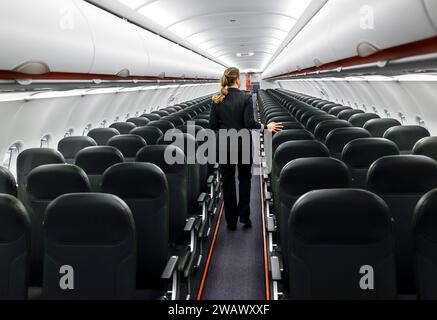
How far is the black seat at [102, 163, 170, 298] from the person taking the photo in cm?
373

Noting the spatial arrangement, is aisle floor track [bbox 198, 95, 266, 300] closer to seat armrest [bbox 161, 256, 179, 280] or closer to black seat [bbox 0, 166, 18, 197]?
seat armrest [bbox 161, 256, 179, 280]

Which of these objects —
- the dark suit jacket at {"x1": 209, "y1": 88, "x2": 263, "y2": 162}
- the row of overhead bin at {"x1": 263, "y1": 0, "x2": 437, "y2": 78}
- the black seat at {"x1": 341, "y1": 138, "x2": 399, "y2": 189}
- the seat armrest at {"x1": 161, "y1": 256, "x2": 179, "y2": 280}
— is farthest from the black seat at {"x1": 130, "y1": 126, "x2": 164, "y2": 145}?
the seat armrest at {"x1": 161, "y1": 256, "x2": 179, "y2": 280}

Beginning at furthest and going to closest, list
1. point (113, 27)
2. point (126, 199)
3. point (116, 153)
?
1. point (113, 27)
2. point (116, 153)
3. point (126, 199)

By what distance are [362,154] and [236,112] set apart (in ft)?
6.48

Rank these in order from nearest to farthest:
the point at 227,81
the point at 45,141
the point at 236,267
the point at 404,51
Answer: the point at 404,51 → the point at 236,267 → the point at 227,81 → the point at 45,141

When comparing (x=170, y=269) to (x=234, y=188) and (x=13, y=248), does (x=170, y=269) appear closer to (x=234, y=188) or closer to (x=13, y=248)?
(x=13, y=248)

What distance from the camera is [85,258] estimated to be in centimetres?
280

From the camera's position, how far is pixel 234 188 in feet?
21.7

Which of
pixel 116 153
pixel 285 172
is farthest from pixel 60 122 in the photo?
pixel 285 172

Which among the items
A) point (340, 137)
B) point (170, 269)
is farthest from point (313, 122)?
point (170, 269)

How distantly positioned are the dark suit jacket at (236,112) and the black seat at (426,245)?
3748 mm

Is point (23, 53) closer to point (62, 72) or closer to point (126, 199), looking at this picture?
point (62, 72)

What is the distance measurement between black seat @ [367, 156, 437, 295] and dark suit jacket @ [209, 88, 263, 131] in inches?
109
